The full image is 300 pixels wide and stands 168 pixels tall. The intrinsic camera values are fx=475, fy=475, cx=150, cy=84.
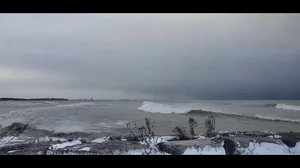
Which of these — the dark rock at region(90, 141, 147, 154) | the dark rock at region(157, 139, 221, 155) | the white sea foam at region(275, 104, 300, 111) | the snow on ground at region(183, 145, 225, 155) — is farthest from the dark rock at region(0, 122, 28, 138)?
the white sea foam at region(275, 104, 300, 111)

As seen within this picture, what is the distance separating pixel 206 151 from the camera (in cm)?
400

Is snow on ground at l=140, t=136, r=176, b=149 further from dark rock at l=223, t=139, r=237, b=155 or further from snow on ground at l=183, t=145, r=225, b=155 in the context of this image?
dark rock at l=223, t=139, r=237, b=155

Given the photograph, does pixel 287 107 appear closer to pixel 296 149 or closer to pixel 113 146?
pixel 296 149

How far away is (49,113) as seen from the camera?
403 cm

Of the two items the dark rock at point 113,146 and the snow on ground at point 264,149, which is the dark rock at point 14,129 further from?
the snow on ground at point 264,149

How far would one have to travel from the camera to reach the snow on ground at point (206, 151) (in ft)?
13.1

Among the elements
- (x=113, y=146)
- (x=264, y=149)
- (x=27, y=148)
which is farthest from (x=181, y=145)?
(x=27, y=148)

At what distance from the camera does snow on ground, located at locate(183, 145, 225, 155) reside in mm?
3988

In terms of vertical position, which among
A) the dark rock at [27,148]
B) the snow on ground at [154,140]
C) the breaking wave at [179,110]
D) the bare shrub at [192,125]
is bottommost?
the dark rock at [27,148]
